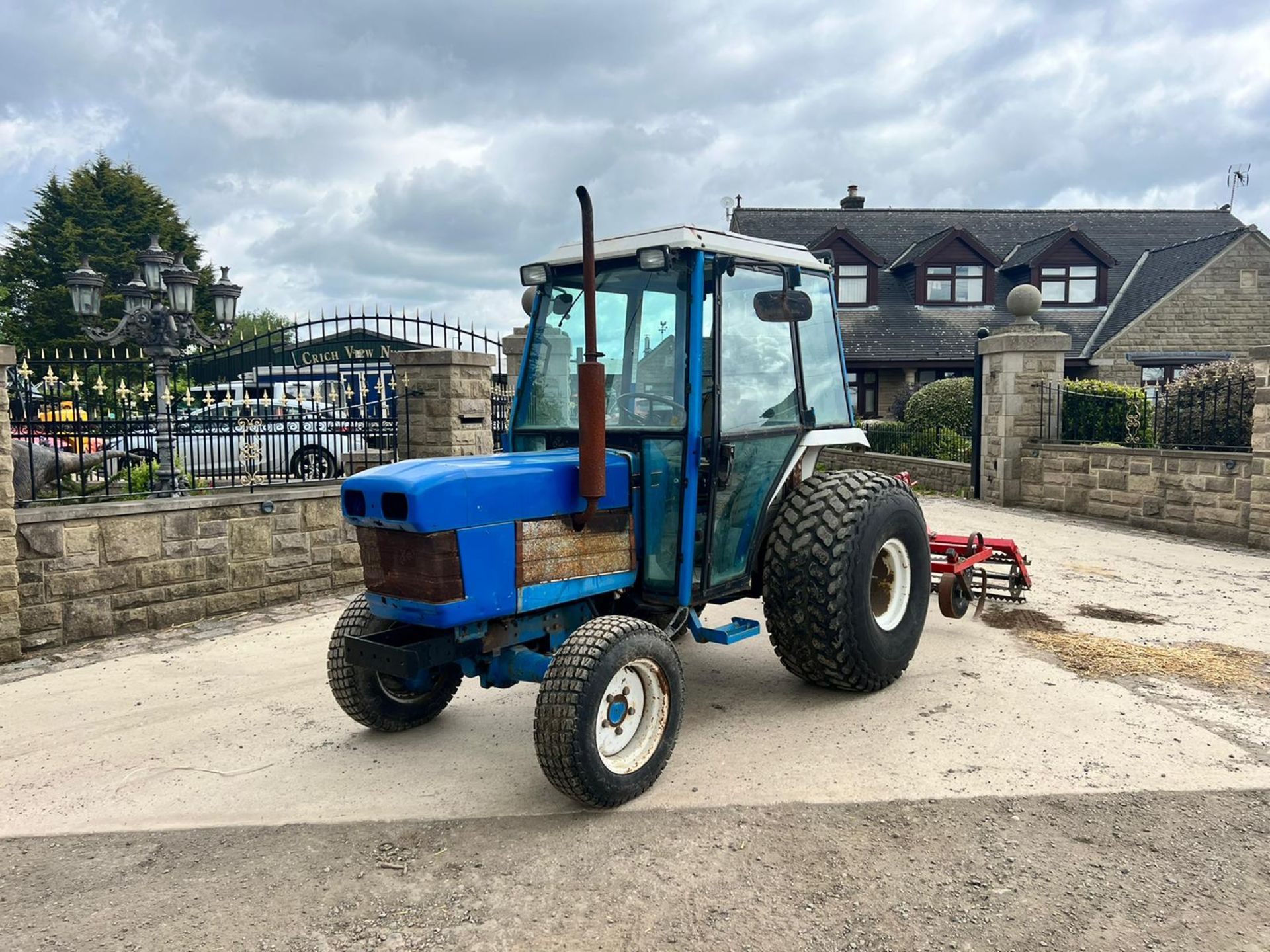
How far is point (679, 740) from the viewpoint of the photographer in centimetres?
399

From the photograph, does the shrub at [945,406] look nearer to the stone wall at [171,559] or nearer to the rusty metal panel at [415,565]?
the stone wall at [171,559]

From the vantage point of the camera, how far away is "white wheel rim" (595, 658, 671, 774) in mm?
3346

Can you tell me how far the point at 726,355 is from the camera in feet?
13.3

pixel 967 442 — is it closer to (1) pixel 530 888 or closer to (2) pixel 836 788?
(2) pixel 836 788

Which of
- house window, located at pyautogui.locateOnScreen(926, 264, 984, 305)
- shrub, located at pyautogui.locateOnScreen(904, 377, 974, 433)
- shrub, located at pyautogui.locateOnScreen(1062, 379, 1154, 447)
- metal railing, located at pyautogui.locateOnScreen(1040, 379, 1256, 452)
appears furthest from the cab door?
house window, located at pyautogui.locateOnScreen(926, 264, 984, 305)

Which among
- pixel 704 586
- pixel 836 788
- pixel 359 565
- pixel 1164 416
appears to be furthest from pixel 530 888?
pixel 1164 416

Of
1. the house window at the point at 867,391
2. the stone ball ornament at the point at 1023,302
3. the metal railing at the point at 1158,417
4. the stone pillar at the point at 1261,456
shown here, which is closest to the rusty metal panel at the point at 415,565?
the stone pillar at the point at 1261,456

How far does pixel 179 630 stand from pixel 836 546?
15.9ft

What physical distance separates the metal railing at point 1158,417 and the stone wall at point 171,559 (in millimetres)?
9113

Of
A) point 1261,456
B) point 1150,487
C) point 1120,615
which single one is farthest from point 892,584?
point 1150,487

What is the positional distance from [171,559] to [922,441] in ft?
41.5

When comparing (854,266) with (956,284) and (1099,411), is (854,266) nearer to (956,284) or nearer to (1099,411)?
(956,284)

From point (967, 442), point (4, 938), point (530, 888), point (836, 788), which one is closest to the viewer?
point (4, 938)

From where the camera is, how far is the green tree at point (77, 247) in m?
29.7
